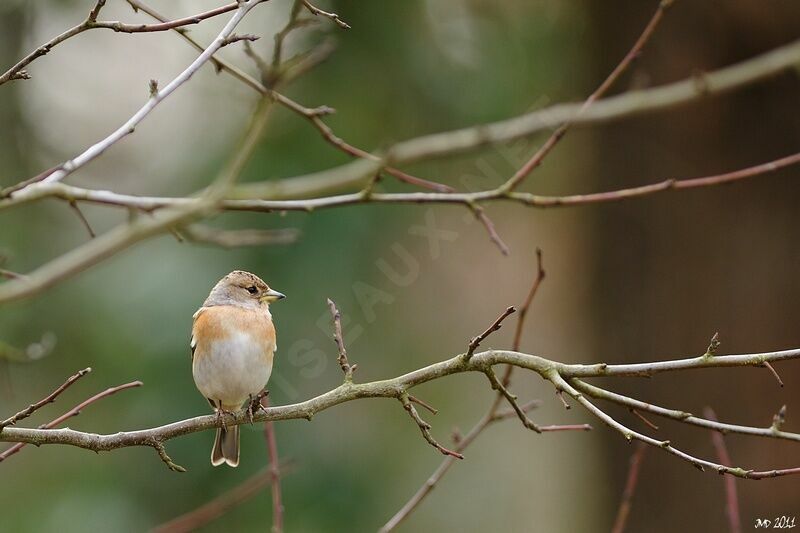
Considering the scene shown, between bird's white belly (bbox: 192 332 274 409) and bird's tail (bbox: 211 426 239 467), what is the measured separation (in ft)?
0.92

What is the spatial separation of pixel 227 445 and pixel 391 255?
3.23m

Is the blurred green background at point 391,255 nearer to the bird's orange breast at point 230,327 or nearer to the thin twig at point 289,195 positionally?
the bird's orange breast at point 230,327

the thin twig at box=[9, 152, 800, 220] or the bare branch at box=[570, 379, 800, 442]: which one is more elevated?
the thin twig at box=[9, 152, 800, 220]

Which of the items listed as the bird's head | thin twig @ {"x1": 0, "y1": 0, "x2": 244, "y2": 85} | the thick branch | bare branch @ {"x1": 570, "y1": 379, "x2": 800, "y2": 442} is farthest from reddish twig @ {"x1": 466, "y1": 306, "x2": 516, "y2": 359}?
the bird's head

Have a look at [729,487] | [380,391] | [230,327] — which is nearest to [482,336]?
[380,391]

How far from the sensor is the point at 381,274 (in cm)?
680

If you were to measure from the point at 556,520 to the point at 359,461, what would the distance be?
4.16 m

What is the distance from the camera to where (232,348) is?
353cm

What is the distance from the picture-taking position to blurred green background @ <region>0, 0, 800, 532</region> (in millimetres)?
5203

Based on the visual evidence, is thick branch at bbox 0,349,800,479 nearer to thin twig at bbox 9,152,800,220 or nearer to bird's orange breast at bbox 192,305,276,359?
thin twig at bbox 9,152,800,220

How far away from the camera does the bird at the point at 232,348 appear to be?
3.43 metres

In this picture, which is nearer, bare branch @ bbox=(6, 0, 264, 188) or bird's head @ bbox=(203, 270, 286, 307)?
bare branch @ bbox=(6, 0, 264, 188)

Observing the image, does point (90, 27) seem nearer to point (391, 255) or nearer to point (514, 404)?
point (514, 404)

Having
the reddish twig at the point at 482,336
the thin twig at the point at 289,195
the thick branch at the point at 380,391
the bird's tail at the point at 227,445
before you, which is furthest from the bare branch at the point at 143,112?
the bird's tail at the point at 227,445
